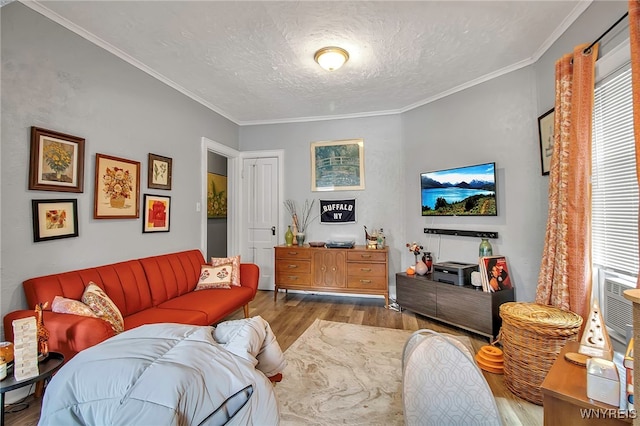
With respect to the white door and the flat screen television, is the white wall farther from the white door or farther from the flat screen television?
the flat screen television

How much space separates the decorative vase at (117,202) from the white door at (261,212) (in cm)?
221

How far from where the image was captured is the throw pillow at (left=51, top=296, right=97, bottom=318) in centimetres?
188

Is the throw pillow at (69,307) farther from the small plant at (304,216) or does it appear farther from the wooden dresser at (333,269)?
the small plant at (304,216)

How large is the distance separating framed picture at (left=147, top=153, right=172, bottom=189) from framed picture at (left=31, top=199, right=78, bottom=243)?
0.80 meters

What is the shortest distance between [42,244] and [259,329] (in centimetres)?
222

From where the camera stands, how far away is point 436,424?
85 centimetres

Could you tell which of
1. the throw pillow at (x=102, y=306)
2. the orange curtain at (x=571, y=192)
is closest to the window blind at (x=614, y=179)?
the orange curtain at (x=571, y=192)

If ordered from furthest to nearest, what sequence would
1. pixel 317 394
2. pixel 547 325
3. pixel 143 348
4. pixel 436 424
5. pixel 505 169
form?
1. pixel 505 169
2. pixel 317 394
3. pixel 547 325
4. pixel 436 424
5. pixel 143 348

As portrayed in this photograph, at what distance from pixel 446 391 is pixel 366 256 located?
9.75 ft

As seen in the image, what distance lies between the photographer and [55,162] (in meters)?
2.19

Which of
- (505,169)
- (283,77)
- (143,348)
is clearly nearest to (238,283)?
(283,77)

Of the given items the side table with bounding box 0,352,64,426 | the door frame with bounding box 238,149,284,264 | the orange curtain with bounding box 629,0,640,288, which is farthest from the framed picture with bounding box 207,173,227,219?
the orange curtain with bounding box 629,0,640,288

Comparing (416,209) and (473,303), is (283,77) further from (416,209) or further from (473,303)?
(473,303)

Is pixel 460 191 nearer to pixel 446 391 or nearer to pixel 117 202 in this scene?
pixel 446 391
